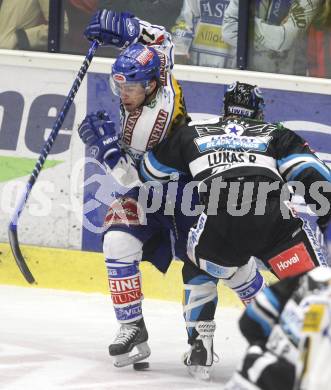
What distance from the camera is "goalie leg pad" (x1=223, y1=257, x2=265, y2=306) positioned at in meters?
5.75

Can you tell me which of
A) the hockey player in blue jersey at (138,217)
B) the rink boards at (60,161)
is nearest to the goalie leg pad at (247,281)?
the hockey player in blue jersey at (138,217)

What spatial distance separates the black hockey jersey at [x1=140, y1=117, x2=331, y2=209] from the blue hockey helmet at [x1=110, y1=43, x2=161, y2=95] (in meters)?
0.33

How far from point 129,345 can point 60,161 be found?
79.1 inches

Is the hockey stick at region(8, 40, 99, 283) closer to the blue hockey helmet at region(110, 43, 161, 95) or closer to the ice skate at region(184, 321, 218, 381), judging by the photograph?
the blue hockey helmet at region(110, 43, 161, 95)

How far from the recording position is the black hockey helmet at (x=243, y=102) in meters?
5.77

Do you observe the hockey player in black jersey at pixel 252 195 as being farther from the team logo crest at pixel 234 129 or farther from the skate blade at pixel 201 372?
the skate blade at pixel 201 372

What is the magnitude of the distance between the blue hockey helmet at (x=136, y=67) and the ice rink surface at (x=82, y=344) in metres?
1.16

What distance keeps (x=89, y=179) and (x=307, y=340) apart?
413cm

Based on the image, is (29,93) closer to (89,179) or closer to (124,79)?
(89,179)

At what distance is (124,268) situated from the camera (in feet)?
19.0

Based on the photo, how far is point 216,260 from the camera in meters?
5.47

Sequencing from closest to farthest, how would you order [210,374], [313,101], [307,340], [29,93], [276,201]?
[307,340] → [276,201] → [210,374] → [313,101] → [29,93]

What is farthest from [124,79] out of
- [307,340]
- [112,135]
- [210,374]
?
[307,340]

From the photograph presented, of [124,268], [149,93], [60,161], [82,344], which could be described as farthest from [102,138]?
[60,161]
